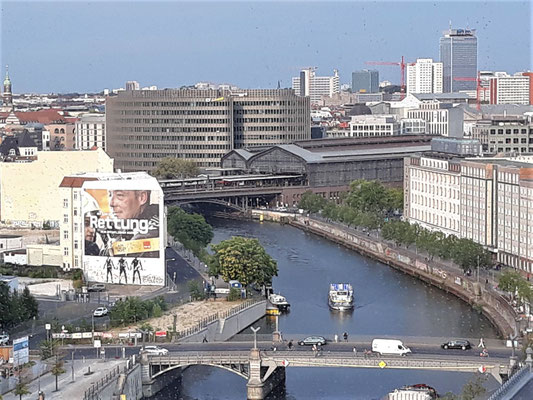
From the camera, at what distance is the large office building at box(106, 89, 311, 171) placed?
201 ft

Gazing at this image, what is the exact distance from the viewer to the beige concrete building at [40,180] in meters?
38.0

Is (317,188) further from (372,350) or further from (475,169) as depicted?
(372,350)

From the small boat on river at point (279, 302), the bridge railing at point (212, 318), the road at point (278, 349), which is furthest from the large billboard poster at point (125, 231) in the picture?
the road at point (278, 349)

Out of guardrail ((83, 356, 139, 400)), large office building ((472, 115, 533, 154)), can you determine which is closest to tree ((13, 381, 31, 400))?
guardrail ((83, 356, 139, 400))

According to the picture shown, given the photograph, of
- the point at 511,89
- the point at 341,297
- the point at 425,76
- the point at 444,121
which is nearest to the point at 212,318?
the point at 341,297

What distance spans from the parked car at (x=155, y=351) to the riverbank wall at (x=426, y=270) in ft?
21.6

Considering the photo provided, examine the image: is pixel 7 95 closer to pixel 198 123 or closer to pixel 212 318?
pixel 198 123

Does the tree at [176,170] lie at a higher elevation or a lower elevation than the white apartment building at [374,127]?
lower

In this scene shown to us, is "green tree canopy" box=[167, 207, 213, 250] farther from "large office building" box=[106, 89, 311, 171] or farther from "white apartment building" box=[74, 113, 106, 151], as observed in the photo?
"white apartment building" box=[74, 113, 106, 151]

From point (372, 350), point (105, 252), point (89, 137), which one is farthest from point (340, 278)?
point (89, 137)

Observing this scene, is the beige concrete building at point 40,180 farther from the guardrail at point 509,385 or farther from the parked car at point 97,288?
the guardrail at point 509,385

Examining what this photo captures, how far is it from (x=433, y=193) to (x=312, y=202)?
9.48m

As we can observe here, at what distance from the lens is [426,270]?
3375cm

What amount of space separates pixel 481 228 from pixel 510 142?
1586 cm
